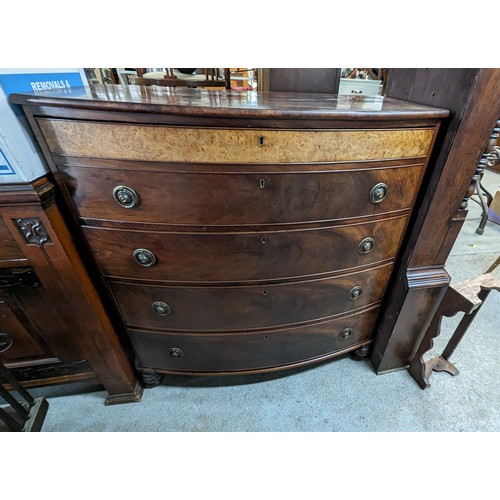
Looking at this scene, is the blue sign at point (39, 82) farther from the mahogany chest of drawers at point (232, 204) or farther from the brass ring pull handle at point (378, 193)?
the brass ring pull handle at point (378, 193)

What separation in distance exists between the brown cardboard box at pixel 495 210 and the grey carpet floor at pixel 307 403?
1.80 meters

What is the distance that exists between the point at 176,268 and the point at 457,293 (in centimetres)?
109

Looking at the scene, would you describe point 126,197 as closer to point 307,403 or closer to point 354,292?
point 354,292

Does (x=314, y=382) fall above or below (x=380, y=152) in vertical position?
below

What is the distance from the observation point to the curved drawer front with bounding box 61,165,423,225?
709 millimetres

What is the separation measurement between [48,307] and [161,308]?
395mm

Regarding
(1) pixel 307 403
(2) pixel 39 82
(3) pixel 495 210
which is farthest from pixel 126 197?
(3) pixel 495 210

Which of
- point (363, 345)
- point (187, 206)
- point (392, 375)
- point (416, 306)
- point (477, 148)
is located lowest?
A: point (392, 375)

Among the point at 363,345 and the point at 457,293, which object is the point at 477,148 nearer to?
the point at 457,293

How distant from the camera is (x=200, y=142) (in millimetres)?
664

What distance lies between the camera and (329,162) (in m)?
0.74

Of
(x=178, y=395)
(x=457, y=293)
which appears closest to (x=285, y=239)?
(x=457, y=293)

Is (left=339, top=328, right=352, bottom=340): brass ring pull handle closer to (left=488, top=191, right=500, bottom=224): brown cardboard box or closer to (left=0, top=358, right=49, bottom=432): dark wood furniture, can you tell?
(left=0, top=358, right=49, bottom=432): dark wood furniture

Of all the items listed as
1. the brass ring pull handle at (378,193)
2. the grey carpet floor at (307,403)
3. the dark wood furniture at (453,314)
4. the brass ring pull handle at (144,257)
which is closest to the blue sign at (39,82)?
the brass ring pull handle at (144,257)
